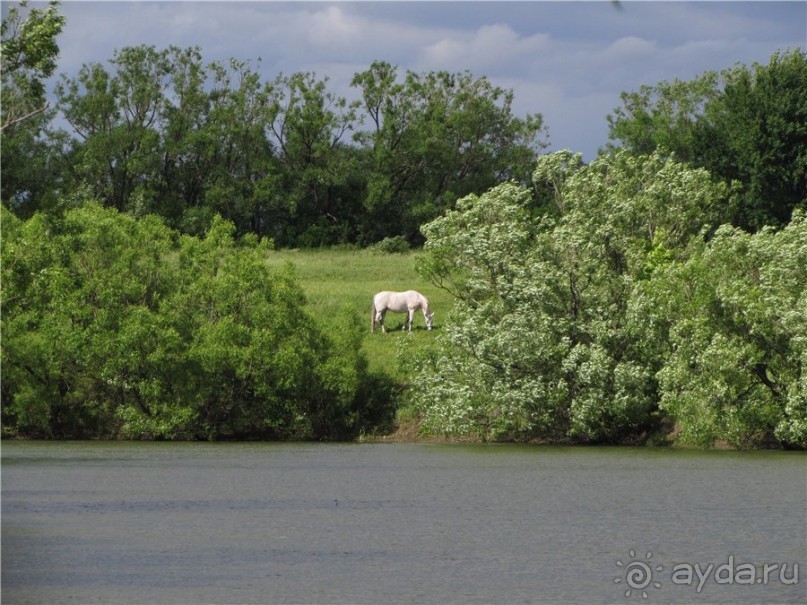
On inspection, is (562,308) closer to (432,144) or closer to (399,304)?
(399,304)

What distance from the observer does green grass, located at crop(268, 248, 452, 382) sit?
6000 centimetres

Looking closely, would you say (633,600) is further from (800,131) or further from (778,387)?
(800,131)

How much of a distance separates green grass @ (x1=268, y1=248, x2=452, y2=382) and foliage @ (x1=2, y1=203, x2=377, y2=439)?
331cm

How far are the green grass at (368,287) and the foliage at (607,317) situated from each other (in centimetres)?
391


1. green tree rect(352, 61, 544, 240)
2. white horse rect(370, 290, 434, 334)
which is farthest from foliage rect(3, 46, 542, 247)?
white horse rect(370, 290, 434, 334)

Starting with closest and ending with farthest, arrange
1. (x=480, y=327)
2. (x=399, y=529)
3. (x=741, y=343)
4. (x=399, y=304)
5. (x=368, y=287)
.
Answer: (x=399, y=529) < (x=741, y=343) < (x=480, y=327) < (x=399, y=304) < (x=368, y=287)

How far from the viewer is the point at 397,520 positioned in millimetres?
26578

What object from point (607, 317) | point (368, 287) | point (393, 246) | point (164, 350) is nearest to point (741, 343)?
point (607, 317)

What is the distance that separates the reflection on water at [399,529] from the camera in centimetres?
1920

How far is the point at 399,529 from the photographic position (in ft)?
82.9

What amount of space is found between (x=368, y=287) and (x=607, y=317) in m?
27.9

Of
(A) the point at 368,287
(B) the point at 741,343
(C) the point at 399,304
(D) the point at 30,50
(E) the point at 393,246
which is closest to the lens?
(D) the point at 30,50

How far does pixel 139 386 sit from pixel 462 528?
28433 mm

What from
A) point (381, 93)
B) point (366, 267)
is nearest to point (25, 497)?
point (366, 267)
